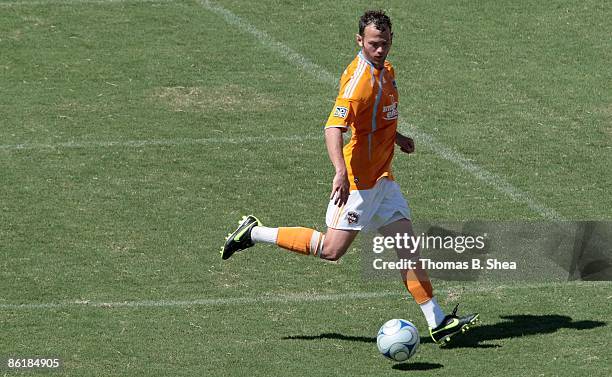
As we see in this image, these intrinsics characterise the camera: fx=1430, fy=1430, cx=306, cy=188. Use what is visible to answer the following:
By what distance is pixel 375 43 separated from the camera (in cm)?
1073

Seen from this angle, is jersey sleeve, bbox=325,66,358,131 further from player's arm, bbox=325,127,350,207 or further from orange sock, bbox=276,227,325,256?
orange sock, bbox=276,227,325,256

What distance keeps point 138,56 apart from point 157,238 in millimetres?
5237

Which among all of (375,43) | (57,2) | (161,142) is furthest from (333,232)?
(57,2)

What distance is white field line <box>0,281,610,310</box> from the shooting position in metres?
11.6

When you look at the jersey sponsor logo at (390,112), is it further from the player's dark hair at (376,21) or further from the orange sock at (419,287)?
the orange sock at (419,287)

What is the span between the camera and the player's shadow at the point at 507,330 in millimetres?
10922

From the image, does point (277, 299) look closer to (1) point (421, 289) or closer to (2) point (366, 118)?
(1) point (421, 289)

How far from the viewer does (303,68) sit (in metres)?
17.6

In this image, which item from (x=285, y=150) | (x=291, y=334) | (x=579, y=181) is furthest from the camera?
(x=285, y=150)

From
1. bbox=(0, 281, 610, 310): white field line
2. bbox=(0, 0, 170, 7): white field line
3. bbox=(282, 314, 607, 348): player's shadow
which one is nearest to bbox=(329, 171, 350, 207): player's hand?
bbox=(282, 314, 607, 348): player's shadow

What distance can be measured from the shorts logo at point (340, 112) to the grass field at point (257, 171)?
5.69ft

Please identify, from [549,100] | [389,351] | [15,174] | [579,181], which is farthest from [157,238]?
[549,100]

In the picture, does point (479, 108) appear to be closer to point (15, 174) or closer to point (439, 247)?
point (439, 247)

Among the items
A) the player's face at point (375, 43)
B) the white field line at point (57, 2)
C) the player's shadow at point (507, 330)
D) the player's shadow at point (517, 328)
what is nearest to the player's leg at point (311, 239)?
the player's shadow at point (507, 330)
